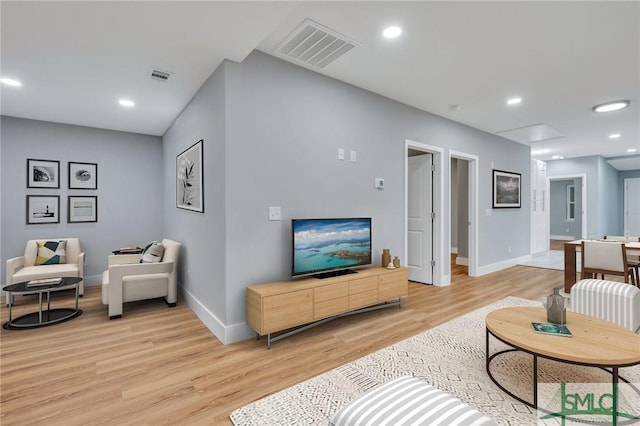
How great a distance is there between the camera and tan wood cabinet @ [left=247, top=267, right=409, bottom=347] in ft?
8.72

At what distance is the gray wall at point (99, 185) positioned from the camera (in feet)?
14.5

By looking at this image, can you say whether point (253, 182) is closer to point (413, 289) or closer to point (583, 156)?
point (413, 289)

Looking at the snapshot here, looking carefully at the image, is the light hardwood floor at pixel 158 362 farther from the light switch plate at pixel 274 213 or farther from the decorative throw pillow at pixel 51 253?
the light switch plate at pixel 274 213

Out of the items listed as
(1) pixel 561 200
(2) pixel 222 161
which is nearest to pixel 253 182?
(2) pixel 222 161

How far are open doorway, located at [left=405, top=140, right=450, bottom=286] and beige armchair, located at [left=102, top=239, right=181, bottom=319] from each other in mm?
3398

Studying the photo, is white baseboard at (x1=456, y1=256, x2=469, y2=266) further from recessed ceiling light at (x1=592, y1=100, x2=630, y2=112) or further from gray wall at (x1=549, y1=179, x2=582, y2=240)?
gray wall at (x1=549, y1=179, x2=582, y2=240)

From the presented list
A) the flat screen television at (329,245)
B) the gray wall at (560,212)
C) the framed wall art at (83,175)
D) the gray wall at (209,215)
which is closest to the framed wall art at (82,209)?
the framed wall art at (83,175)

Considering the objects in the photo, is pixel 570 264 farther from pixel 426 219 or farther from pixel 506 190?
pixel 426 219

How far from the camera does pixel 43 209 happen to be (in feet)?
15.1

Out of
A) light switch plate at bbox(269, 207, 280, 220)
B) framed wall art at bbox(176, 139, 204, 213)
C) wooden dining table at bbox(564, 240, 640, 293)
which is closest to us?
light switch plate at bbox(269, 207, 280, 220)

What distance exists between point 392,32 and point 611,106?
3.88m

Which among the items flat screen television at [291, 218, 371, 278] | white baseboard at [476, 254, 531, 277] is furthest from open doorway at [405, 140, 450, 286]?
flat screen television at [291, 218, 371, 278]

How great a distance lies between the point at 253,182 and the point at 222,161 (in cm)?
34

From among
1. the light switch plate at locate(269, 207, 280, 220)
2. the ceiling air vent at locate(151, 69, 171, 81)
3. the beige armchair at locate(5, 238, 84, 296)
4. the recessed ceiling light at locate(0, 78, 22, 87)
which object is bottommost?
the beige armchair at locate(5, 238, 84, 296)
